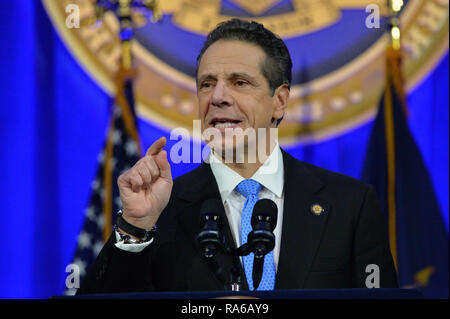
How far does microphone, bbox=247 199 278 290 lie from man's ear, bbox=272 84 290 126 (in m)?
0.78

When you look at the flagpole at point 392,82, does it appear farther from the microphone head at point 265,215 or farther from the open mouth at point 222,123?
the microphone head at point 265,215

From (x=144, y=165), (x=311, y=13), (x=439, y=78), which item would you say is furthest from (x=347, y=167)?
(x=144, y=165)

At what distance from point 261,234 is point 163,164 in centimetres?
47

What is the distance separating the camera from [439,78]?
3.87 m

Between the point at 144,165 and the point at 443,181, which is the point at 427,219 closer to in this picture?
the point at 443,181

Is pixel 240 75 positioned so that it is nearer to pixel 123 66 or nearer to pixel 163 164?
pixel 163 164

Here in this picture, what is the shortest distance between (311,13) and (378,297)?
3066mm

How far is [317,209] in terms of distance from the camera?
2047 millimetres

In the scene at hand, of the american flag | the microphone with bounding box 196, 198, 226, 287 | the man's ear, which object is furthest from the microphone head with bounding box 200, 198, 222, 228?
the american flag

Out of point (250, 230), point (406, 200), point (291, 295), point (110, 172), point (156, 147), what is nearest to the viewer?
point (291, 295)

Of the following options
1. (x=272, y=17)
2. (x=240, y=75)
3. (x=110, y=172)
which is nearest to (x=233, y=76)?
(x=240, y=75)

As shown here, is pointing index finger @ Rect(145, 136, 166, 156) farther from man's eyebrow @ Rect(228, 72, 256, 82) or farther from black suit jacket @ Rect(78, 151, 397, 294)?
man's eyebrow @ Rect(228, 72, 256, 82)

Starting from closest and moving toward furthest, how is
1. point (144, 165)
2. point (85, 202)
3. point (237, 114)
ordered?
point (144, 165), point (237, 114), point (85, 202)
